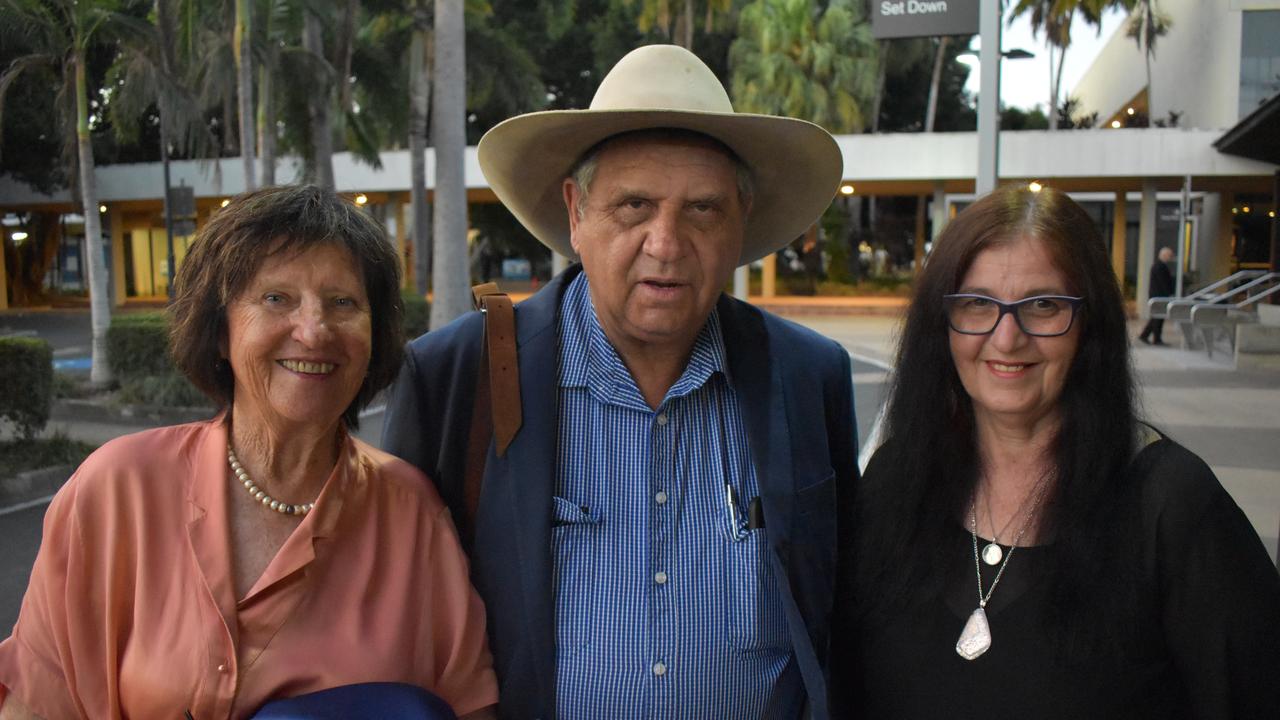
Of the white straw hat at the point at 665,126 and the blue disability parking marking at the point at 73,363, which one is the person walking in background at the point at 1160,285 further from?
the blue disability parking marking at the point at 73,363

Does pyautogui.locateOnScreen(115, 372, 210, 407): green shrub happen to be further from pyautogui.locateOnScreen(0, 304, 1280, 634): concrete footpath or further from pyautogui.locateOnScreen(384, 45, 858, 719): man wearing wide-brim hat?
pyautogui.locateOnScreen(384, 45, 858, 719): man wearing wide-brim hat

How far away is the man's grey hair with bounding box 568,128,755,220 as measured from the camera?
8.05ft

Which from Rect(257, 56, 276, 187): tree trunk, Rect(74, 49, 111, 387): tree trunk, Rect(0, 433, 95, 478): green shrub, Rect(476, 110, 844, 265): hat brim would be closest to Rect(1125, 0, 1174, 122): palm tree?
Rect(257, 56, 276, 187): tree trunk

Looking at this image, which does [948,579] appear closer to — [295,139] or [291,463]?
[291,463]

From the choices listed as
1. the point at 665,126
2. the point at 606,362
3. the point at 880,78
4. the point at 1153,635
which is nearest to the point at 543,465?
the point at 606,362

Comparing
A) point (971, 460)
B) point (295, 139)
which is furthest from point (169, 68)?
point (971, 460)

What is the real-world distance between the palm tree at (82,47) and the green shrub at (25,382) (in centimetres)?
519

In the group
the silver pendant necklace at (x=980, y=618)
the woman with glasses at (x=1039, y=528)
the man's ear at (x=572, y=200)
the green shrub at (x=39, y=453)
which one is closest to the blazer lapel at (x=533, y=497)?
the man's ear at (x=572, y=200)

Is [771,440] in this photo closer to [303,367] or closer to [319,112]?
[303,367]

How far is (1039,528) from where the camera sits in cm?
204

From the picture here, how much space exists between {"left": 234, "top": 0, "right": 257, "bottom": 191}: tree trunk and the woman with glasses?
485 inches

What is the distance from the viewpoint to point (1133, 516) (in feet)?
6.34

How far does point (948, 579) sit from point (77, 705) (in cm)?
162

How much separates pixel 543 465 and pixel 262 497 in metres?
0.59
